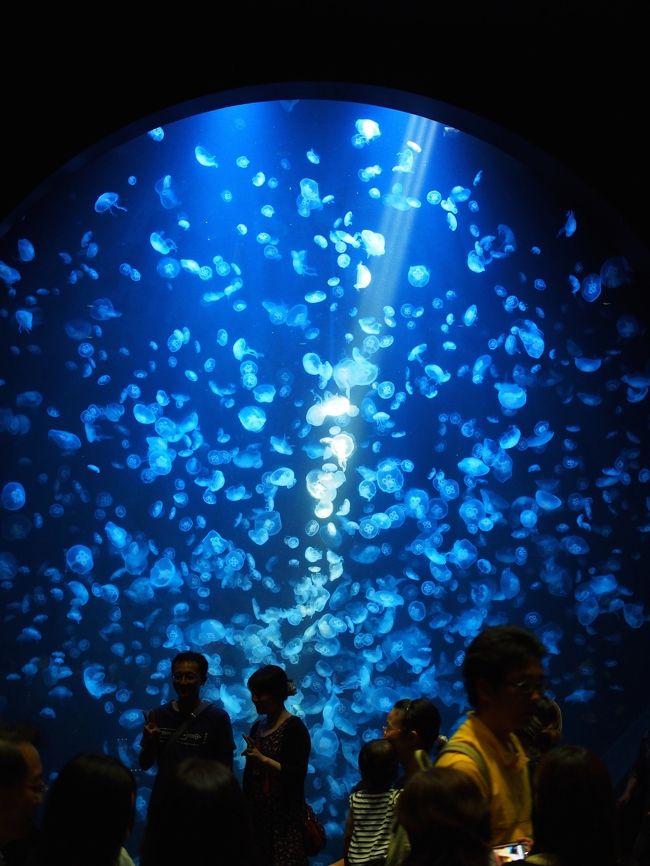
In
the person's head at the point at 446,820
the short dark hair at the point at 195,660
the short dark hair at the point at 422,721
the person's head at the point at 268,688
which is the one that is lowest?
the person's head at the point at 446,820

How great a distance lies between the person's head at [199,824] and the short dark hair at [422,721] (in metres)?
1.26

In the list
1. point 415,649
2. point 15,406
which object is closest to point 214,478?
point 15,406

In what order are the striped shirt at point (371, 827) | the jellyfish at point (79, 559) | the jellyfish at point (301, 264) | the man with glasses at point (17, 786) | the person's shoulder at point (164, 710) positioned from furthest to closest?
1. the jellyfish at point (301, 264)
2. the jellyfish at point (79, 559)
3. the person's shoulder at point (164, 710)
4. the striped shirt at point (371, 827)
5. the man with glasses at point (17, 786)

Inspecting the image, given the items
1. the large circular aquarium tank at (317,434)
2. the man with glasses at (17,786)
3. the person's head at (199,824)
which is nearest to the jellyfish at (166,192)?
the large circular aquarium tank at (317,434)

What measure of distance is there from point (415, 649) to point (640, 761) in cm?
498

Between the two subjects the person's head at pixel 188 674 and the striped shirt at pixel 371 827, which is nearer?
the striped shirt at pixel 371 827

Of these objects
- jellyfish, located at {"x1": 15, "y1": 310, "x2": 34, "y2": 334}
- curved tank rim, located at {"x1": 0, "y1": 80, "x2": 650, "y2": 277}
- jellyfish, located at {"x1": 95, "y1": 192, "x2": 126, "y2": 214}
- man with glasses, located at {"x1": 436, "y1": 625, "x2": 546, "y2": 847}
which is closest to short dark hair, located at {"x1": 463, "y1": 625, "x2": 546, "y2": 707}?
man with glasses, located at {"x1": 436, "y1": 625, "x2": 546, "y2": 847}

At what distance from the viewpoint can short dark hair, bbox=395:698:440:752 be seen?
2.97 m

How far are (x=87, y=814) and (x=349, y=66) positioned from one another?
11.4 ft

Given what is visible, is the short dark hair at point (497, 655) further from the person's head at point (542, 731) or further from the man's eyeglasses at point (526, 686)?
the person's head at point (542, 731)

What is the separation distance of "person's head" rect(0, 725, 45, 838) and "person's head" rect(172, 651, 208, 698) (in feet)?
7.19

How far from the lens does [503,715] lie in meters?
2.26

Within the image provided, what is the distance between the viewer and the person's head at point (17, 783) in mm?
2096

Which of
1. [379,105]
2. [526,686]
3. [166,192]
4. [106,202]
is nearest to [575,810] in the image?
[526,686]
